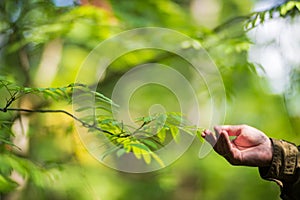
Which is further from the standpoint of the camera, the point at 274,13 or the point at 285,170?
the point at 274,13

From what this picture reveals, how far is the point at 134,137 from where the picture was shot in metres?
1.09

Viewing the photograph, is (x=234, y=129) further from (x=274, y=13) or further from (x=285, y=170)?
(x=274, y=13)

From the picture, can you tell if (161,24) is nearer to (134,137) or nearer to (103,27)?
(103,27)

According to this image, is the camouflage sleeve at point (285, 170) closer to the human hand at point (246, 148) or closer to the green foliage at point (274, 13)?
the human hand at point (246, 148)

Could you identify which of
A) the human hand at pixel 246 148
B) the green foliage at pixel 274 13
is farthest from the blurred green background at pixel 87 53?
the human hand at pixel 246 148

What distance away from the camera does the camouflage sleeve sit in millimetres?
1310

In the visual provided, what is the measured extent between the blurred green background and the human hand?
0.56 meters

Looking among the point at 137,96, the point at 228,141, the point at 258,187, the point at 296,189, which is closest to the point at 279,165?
the point at 296,189


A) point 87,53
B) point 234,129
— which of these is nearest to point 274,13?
point 234,129

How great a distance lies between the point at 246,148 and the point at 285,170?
12cm

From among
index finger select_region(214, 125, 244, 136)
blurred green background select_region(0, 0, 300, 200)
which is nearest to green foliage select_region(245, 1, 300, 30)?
blurred green background select_region(0, 0, 300, 200)

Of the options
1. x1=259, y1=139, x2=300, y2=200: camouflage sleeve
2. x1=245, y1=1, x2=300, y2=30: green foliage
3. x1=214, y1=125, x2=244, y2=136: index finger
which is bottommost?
x1=259, y1=139, x2=300, y2=200: camouflage sleeve

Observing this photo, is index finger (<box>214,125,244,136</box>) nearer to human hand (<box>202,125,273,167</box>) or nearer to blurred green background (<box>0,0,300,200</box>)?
human hand (<box>202,125,273,167</box>)

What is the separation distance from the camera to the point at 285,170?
51.8 inches
